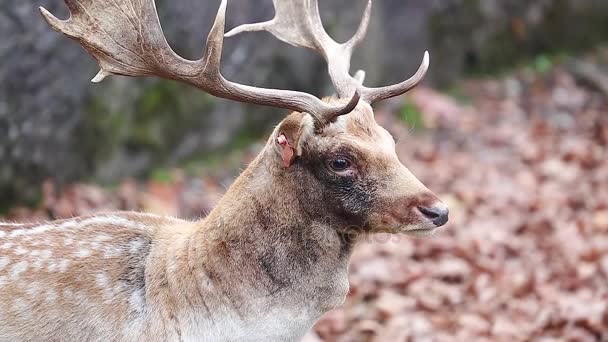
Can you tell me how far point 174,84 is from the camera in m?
8.33

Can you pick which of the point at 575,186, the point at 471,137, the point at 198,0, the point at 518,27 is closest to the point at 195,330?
the point at 198,0

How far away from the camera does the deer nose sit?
3783 mm

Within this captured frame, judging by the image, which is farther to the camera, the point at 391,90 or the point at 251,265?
the point at 391,90

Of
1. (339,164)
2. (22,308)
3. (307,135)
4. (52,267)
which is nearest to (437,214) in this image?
(339,164)

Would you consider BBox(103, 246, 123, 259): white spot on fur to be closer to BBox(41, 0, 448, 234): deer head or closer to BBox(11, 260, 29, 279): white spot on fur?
BBox(11, 260, 29, 279): white spot on fur

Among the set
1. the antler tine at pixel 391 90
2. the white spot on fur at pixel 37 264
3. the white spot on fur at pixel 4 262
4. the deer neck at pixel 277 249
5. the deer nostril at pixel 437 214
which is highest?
the antler tine at pixel 391 90

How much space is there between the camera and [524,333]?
5.61m

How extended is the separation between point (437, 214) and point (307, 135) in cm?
63

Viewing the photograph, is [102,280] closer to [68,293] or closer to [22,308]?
[68,293]

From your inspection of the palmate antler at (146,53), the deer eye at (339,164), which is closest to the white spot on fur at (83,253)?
the palmate antler at (146,53)

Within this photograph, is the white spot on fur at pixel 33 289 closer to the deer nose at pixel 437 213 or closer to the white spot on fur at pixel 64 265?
the white spot on fur at pixel 64 265

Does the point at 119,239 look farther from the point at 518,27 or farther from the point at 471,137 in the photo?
the point at 518,27

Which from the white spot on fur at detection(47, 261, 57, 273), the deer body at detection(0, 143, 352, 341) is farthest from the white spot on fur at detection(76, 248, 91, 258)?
the white spot on fur at detection(47, 261, 57, 273)

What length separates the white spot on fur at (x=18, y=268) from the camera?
158 inches
